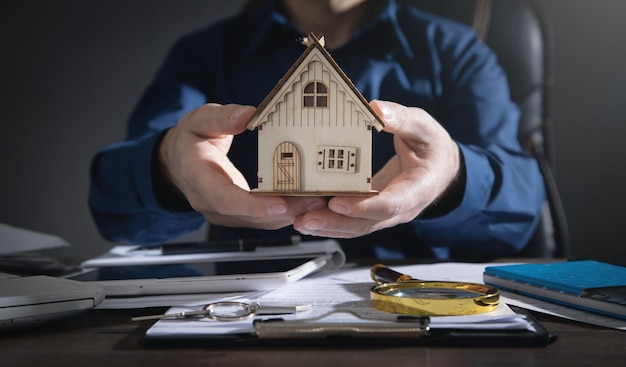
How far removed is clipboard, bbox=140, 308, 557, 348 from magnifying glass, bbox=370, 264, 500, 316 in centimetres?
4

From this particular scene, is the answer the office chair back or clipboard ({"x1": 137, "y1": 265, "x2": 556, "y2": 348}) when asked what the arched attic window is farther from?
the office chair back

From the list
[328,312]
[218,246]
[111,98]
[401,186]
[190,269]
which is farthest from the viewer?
[111,98]

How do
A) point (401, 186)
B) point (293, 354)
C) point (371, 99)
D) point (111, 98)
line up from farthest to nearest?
point (111, 98) < point (371, 99) < point (401, 186) < point (293, 354)

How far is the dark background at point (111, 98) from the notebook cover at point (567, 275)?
892mm

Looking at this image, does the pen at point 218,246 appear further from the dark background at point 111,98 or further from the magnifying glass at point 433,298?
the dark background at point 111,98

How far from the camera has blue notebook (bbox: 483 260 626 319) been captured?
79cm

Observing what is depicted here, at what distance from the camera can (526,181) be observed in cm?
160

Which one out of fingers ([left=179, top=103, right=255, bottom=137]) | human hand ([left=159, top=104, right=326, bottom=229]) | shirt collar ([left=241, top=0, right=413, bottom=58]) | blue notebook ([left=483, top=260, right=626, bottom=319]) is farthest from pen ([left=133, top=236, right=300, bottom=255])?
shirt collar ([left=241, top=0, right=413, bottom=58])

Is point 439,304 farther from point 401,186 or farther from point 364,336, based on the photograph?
point 401,186

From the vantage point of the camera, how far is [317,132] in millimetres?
840

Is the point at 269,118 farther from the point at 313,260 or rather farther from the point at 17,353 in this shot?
the point at 17,353

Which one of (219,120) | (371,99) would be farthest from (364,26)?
(219,120)

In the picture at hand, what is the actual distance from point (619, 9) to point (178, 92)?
4.11 ft

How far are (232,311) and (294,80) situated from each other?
0.30 meters
